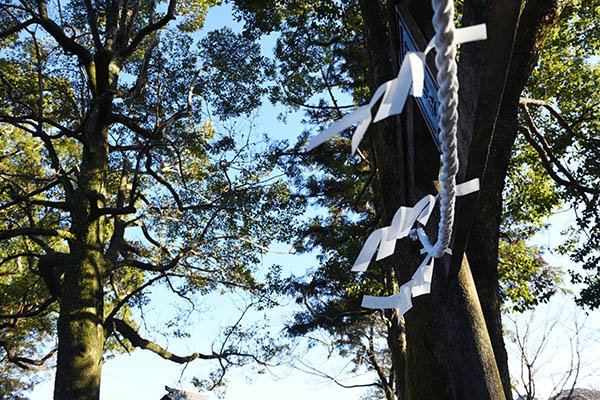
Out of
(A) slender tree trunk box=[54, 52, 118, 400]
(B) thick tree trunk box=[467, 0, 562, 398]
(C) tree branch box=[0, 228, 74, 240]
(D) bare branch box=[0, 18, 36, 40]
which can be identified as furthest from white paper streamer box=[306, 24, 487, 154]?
(D) bare branch box=[0, 18, 36, 40]

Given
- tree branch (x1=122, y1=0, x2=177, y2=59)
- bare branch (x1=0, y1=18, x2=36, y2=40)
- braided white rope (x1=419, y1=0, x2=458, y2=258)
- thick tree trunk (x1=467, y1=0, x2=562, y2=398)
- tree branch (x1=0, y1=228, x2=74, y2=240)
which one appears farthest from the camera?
tree branch (x1=122, y1=0, x2=177, y2=59)

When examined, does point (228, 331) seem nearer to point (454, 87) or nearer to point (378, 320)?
point (378, 320)

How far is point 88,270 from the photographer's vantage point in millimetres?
6754

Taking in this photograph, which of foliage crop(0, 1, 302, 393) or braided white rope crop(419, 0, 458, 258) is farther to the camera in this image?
foliage crop(0, 1, 302, 393)

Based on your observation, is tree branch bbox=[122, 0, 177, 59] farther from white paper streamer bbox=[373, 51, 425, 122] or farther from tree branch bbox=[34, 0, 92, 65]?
white paper streamer bbox=[373, 51, 425, 122]

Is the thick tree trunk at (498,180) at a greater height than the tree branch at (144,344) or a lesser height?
lesser

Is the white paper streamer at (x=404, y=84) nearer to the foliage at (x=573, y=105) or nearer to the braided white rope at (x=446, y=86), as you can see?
the braided white rope at (x=446, y=86)

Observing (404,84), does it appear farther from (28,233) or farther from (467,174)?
(28,233)

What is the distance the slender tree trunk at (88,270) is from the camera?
20.1ft

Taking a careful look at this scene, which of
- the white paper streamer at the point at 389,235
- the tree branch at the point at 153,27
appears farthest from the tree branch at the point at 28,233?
the white paper streamer at the point at 389,235

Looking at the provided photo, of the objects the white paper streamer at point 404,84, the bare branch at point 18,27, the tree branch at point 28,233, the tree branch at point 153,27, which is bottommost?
the white paper streamer at point 404,84

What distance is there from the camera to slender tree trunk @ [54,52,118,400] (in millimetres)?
6141

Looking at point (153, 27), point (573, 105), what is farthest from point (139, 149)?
point (573, 105)

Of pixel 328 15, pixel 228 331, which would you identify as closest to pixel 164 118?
pixel 328 15
